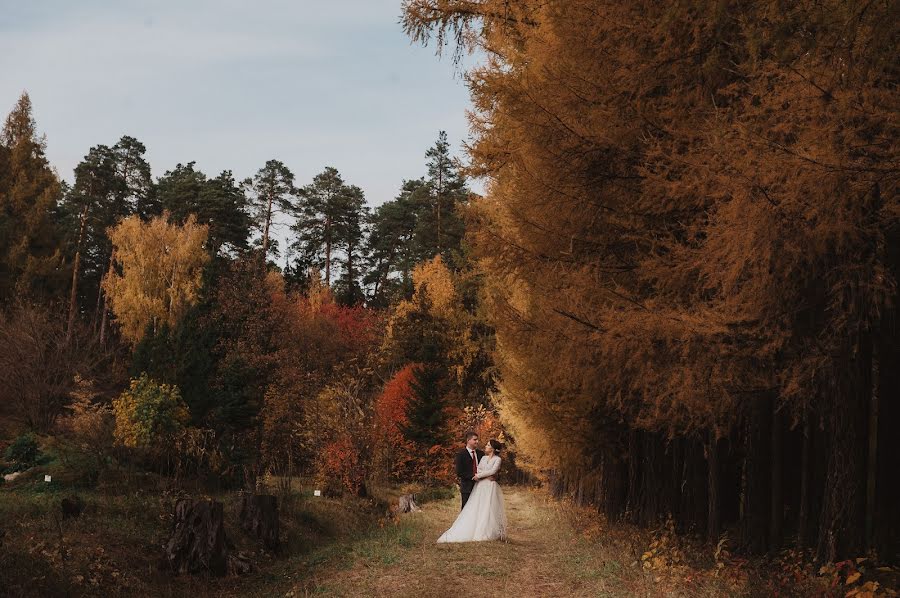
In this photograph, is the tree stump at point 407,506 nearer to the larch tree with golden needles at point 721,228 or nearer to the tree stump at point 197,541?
the tree stump at point 197,541

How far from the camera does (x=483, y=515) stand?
1307 centimetres

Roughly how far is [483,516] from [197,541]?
14.6 feet

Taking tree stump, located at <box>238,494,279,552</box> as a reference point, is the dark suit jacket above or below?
above

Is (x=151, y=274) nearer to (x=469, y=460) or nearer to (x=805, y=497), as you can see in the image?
(x=469, y=460)

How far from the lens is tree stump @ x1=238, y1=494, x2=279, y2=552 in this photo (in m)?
14.5

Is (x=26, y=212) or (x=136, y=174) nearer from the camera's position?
(x=26, y=212)

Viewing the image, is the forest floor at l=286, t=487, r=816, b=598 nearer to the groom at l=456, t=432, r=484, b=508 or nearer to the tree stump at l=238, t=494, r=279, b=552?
the groom at l=456, t=432, r=484, b=508

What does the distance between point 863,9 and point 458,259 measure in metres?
37.4

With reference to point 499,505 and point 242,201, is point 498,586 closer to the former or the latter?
point 499,505

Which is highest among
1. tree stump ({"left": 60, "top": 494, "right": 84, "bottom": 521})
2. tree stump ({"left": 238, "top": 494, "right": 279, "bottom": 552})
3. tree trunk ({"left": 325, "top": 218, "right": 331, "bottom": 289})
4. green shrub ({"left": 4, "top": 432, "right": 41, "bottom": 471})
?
tree trunk ({"left": 325, "top": 218, "right": 331, "bottom": 289})

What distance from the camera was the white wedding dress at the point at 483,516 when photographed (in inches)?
512

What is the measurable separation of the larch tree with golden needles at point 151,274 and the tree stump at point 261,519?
26.6m

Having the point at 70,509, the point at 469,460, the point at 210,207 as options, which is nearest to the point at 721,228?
the point at 469,460

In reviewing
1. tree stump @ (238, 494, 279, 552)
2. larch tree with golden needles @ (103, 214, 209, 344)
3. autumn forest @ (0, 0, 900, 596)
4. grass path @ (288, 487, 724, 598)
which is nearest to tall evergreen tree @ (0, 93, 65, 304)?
larch tree with golden needles @ (103, 214, 209, 344)
